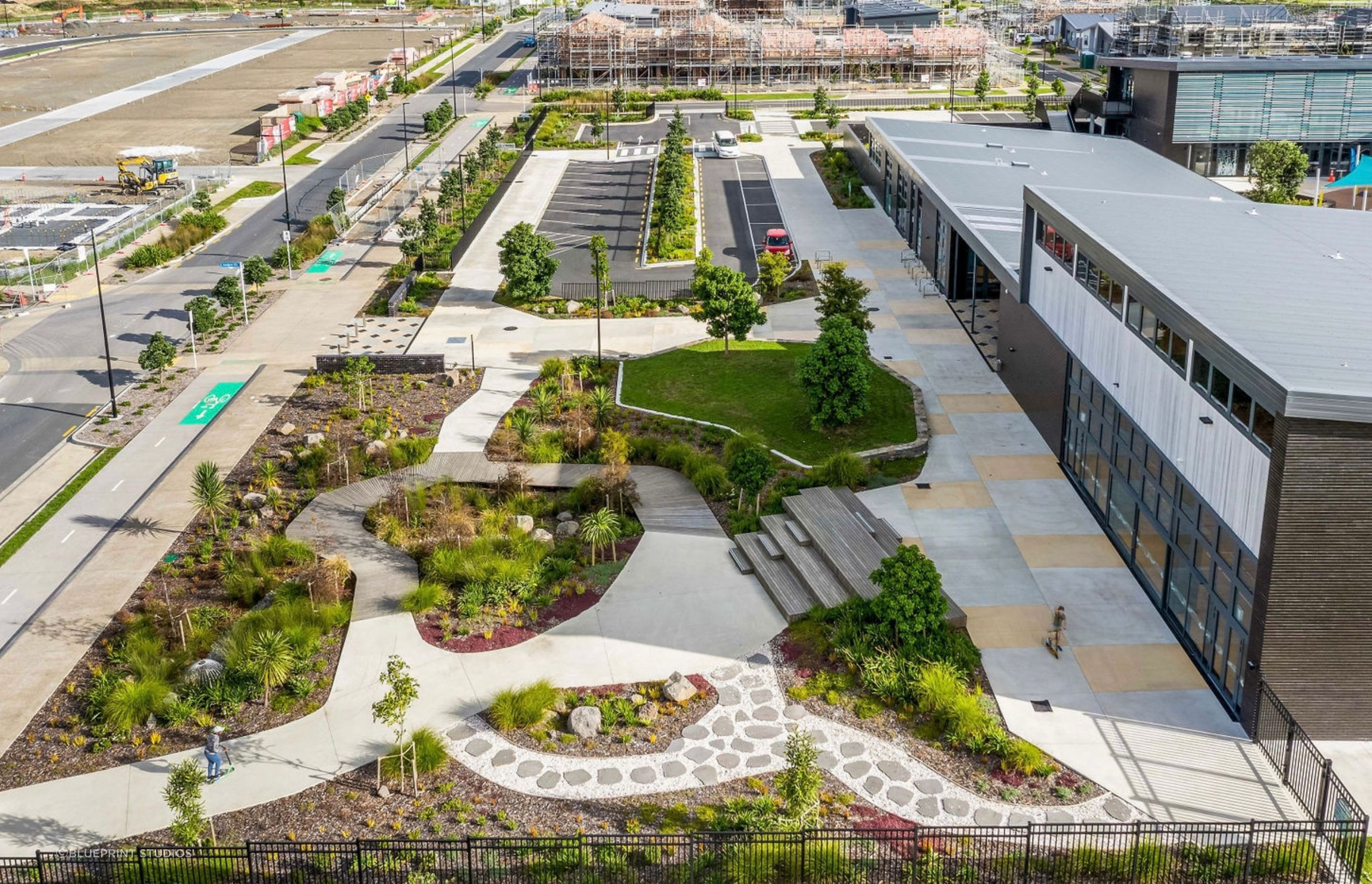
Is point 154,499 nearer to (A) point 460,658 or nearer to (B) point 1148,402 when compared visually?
(A) point 460,658

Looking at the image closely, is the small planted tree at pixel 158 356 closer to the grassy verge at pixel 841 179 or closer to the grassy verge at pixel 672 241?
the grassy verge at pixel 672 241

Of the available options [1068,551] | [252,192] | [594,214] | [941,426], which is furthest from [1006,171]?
[252,192]

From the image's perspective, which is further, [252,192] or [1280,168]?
[252,192]

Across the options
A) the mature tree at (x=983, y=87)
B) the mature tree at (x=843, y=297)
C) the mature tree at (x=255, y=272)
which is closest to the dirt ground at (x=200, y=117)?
the mature tree at (x=255, y=272)

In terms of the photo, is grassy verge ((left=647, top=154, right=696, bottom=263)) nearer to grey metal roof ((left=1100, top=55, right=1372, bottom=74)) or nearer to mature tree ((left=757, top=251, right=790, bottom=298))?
mature tree ((left=757, top=251, right=790, bottom=298))

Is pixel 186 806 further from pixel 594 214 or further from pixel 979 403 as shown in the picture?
pixel 594 214

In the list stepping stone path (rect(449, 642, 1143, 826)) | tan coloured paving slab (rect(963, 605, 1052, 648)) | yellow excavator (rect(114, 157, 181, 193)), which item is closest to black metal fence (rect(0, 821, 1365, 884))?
stepping stone path (rect(449, 642, 1143, 826))
